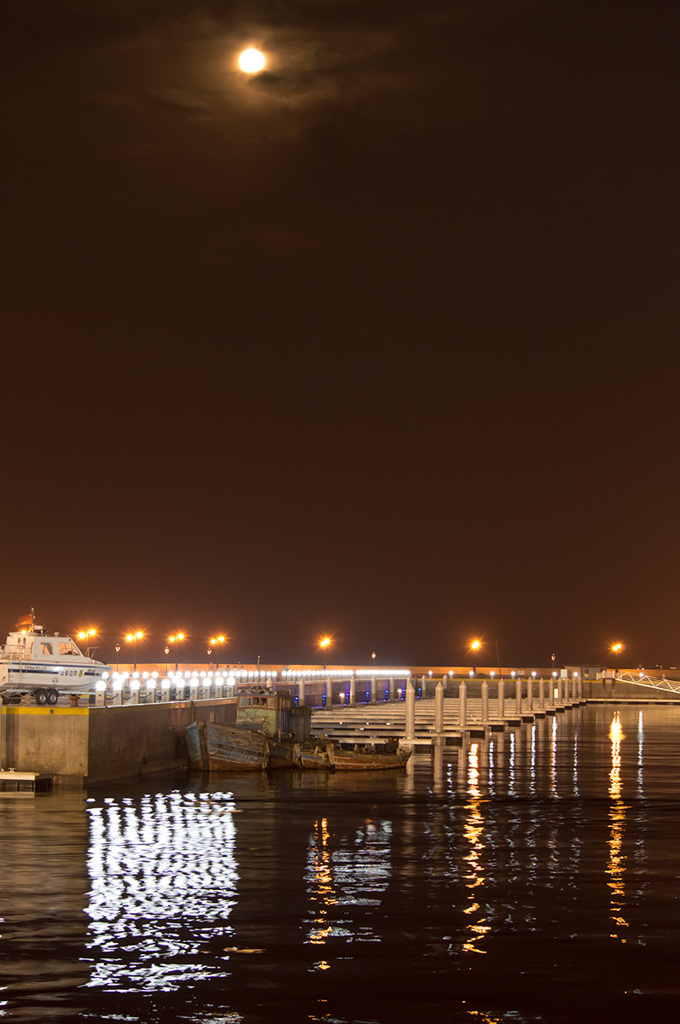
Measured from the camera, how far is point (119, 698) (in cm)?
4494

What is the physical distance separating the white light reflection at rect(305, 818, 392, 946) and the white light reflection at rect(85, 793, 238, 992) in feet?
5.33

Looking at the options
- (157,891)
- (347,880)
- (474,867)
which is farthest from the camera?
(474,867)

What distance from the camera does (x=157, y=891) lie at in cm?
2386

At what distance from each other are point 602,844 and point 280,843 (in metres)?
7.99

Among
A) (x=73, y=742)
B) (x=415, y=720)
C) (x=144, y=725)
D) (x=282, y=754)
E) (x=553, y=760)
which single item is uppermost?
(x=144, y=725)

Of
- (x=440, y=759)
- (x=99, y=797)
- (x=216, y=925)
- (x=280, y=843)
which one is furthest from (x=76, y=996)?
(x=440, y=759)

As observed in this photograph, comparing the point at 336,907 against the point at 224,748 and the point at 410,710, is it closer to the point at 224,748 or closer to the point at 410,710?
the point at 224,748

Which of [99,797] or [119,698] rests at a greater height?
[119,698]

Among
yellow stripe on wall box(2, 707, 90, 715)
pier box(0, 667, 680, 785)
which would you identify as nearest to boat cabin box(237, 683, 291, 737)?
pier box(0, 667, 680, 785)

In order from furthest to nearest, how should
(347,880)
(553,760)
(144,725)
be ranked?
(553,760) < (144,725) < (347,880)

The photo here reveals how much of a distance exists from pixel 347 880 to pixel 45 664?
37.4 metres

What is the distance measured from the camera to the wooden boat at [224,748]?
48625 mm

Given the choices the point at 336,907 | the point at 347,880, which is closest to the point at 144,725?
the point at 347,880

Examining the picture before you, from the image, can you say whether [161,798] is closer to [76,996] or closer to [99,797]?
[99,797]
